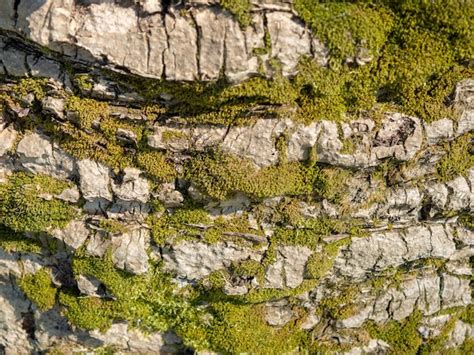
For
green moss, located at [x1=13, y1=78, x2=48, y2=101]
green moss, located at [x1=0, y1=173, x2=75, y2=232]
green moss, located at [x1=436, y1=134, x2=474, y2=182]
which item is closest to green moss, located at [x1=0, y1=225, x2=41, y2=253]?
green moss, located at [x1=0, y1=173, x2=75, y2=232]

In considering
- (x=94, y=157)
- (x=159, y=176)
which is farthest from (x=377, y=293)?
(x=94, y=157)

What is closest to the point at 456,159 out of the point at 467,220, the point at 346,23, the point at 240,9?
the point at 467,220

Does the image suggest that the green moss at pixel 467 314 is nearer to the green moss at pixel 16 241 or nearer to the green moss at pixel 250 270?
the green moss at pixel 250 270

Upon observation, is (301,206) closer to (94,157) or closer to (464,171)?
(464,171)

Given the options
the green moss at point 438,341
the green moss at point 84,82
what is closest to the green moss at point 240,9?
the green moss at point 84,82

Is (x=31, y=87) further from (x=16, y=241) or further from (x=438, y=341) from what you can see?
(x=438, y=341)

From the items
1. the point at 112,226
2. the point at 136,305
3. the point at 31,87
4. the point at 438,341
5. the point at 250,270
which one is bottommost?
the point at 438,341
